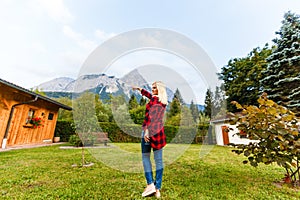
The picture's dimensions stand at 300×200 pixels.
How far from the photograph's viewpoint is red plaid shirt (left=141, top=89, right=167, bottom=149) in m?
1.72

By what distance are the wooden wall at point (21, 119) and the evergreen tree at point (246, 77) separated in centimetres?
1395

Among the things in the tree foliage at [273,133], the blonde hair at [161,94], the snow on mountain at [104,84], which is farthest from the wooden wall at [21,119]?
the tree foliage at [273,133]

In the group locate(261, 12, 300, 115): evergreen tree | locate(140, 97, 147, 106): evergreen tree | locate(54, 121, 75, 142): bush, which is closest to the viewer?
locate(140, 97, 147, 106): evergreen tree

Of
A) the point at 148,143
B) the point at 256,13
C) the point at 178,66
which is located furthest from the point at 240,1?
the point at 148,143

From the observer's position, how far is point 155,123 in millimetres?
1743

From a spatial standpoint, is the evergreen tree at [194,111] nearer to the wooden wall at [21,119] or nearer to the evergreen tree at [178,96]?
the evergreen tree at [178,96]

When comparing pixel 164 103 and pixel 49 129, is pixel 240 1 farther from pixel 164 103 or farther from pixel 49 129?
pixel 49 129

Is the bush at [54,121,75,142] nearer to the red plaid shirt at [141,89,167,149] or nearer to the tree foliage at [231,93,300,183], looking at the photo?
the red plaid shirt at [141,89,167,149]

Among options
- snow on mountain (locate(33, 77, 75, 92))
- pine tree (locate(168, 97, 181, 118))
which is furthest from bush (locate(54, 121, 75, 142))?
pine tree (locate(168, 97, 181, 118))

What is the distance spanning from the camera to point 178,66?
10.8 feet

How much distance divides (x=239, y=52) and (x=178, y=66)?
55.8 ft

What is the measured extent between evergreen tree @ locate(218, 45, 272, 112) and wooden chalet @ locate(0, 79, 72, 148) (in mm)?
14065

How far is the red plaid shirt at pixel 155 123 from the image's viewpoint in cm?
172

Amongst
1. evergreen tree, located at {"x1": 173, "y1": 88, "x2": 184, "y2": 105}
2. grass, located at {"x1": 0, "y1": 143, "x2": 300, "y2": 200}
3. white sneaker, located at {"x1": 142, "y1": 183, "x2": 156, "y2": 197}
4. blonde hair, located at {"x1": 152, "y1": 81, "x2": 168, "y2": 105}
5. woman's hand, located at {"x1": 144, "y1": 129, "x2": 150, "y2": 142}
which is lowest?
grass, located at {"x1": 0, "y1": 143, "x2": 300, "y2": 200}
